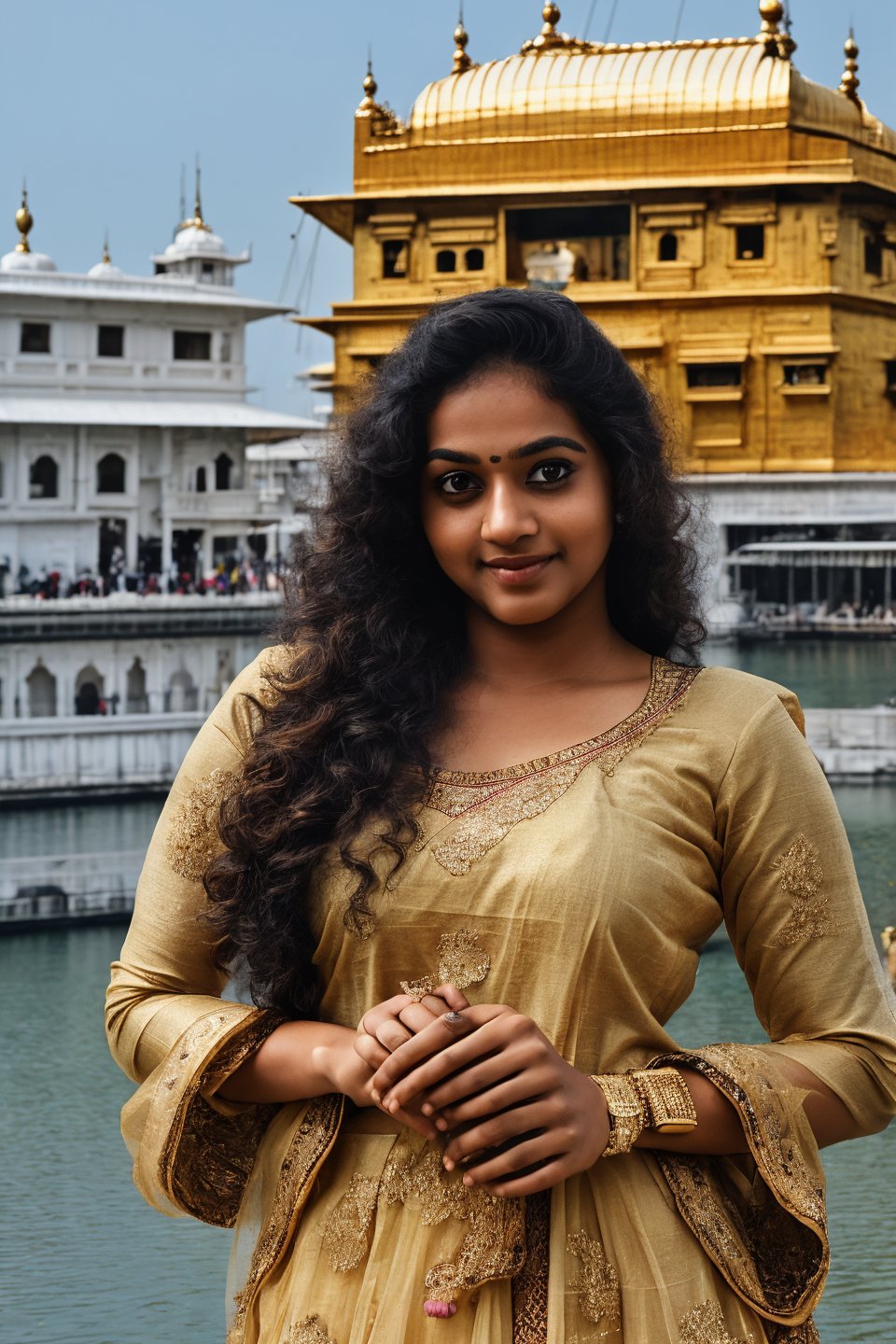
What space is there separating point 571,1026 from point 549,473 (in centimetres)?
38

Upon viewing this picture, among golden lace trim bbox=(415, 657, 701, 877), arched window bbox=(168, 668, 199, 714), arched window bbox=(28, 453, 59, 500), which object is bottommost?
arched window bbox=(168, 668, 199, 714)

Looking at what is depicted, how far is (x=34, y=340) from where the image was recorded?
1427 cm

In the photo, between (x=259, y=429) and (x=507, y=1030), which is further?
(x=259, y=429)

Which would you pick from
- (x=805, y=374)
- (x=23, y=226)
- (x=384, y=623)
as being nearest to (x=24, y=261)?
(x=23, y=226)

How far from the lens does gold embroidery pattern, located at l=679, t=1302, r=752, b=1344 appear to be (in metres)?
1.15

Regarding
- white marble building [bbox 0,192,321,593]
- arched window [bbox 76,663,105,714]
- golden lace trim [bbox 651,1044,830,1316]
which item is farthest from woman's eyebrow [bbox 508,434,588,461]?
white marble building [bbox 0,192,321,593]

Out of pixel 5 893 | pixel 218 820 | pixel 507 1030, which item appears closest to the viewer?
pixel 507 1030

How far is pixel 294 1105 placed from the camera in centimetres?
124

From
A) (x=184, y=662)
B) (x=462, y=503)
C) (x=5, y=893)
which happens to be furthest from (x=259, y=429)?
(x=462, y=503)

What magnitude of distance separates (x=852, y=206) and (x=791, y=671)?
3.67 m

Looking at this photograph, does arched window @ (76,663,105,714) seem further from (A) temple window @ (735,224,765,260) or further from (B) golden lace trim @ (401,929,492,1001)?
(B) golden lace trim @ (401,929,492,1001)

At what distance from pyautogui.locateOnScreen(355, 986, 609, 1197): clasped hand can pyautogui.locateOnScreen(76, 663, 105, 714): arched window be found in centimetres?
1176

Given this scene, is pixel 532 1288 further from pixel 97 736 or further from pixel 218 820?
pixel 97 736

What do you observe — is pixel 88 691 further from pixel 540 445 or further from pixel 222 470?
pixel 540 445
